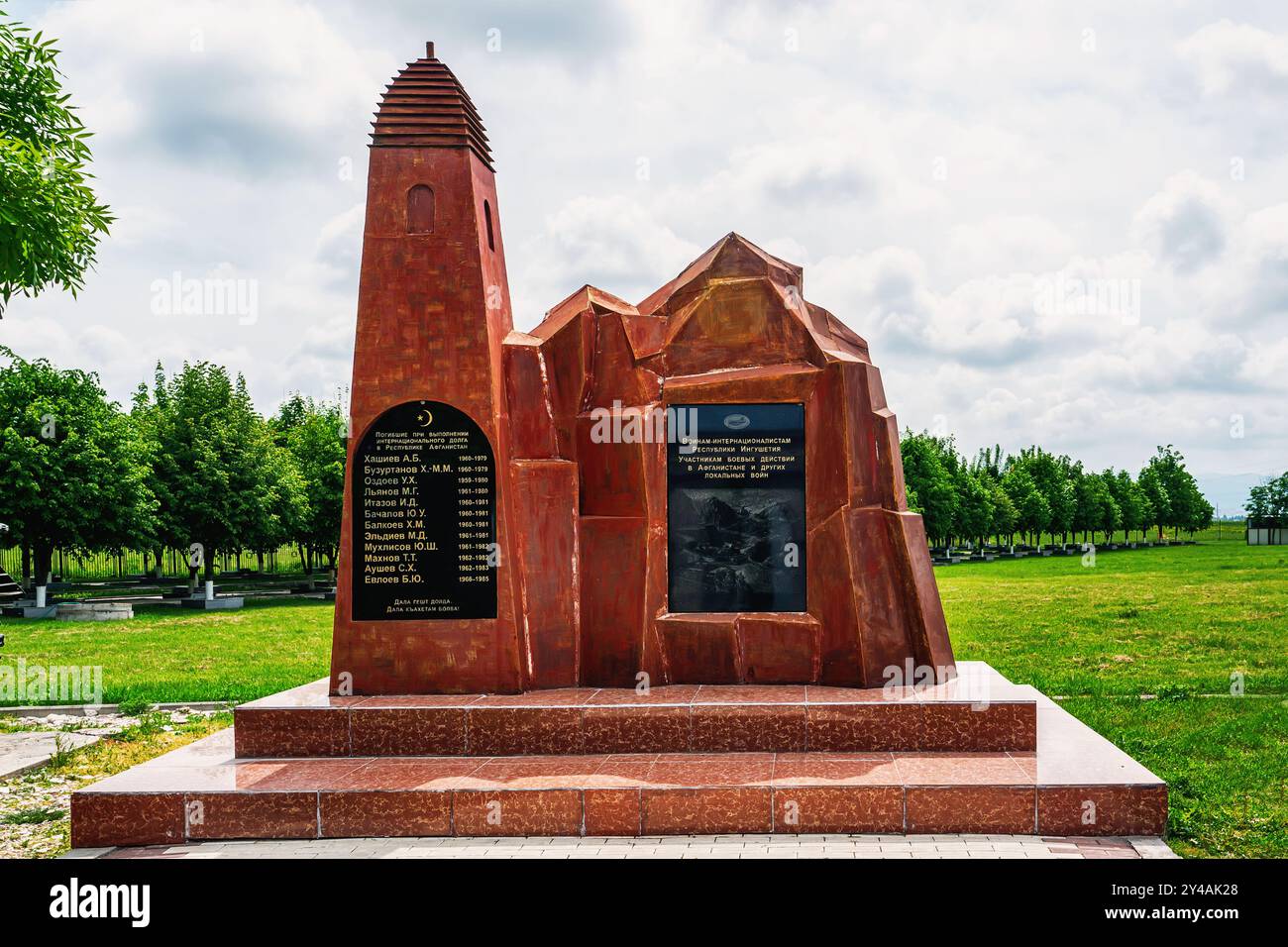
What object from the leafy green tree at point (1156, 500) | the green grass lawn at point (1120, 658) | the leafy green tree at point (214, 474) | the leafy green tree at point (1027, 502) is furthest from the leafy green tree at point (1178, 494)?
the leafy green tree at point (214, 474)

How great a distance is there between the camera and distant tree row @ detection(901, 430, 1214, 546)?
5022 cm

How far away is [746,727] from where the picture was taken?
26.3 feet

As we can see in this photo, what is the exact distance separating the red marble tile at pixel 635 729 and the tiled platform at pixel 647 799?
35cm

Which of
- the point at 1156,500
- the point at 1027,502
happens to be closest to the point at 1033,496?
the point at 1027,502

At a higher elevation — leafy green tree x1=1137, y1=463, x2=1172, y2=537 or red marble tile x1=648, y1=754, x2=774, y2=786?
leafy green tree x1=1137, y1=463, x2=1172, y2=537

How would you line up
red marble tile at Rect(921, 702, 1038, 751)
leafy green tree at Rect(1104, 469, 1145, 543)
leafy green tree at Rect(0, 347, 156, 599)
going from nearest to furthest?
red marble tile at Rect(921, 702, 1038, 751)
leafy green tree at Rect(0, 347, 156, 599)
leafy green tree at Rect(1104, 469, 1145, 543)

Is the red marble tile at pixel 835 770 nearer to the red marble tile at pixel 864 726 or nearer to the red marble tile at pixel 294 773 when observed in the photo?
the red marble tile at pixel 864 726

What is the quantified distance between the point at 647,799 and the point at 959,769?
2351mm

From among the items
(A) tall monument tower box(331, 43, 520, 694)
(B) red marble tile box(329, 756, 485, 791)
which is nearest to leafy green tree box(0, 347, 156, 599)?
(A) tall monument tower box(331, 43, 520, 694)

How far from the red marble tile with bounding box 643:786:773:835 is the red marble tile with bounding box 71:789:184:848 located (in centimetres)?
346

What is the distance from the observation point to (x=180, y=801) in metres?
7.17

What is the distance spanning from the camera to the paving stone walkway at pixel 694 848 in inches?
253

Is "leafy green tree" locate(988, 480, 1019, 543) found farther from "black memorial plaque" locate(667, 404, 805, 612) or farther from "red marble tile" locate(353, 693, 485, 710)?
"red marble tile" locate(353, 693, 485, 710)

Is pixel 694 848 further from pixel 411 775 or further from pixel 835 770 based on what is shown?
pixel 411 775
